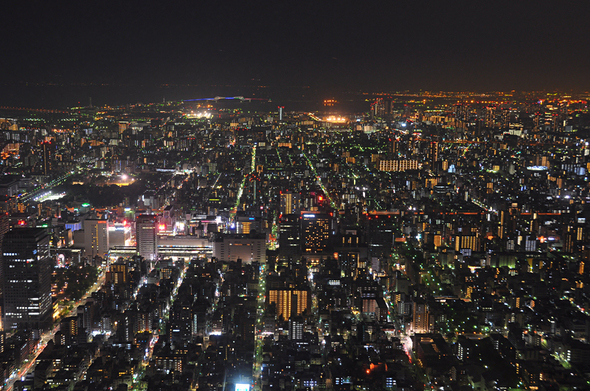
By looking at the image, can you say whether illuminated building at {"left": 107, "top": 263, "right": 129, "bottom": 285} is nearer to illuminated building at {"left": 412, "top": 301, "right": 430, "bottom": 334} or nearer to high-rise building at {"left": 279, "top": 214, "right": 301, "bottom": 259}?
high-rise building at {"left": 279, "top": 214, "right": 301, "bottom": 259}

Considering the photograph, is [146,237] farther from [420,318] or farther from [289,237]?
[420,318]

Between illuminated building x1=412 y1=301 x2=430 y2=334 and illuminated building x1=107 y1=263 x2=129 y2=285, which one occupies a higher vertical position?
illuminated building x1=107 y1=263 x2=129 y2=285

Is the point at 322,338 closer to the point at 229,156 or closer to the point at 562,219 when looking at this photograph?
the point at 562,219

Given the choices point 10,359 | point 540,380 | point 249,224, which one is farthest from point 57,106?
point 540,380

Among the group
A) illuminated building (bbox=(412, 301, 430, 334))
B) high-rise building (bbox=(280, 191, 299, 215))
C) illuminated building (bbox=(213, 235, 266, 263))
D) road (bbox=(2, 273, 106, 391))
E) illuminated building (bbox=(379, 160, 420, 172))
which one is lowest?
road (bbox=(2, 273, 106, 391))

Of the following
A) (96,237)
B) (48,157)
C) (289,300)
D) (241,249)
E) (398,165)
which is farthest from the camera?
(398,165)

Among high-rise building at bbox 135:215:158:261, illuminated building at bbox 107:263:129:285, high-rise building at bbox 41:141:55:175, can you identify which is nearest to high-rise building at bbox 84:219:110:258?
high-rise building at bbox 135:215:158:261

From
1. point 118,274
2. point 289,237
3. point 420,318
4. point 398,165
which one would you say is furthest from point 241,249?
point 398,165
